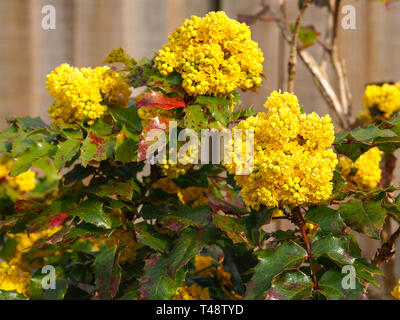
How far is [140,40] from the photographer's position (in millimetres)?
1739

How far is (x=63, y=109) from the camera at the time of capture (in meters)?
0.87

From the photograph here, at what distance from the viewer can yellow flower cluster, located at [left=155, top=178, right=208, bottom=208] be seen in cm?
99

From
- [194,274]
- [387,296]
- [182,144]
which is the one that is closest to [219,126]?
[182,144]

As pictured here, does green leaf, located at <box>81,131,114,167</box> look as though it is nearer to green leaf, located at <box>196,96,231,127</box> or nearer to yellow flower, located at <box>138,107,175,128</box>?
yellow flower, located at <box>138,107,175,128</box>

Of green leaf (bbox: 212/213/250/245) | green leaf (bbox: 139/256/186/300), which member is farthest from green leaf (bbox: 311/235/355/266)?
green leaf (bbox: 139/256/186/300)

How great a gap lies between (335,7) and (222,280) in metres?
0.80

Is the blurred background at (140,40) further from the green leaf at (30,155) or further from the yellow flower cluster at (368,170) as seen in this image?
the green leaf at (30,155)

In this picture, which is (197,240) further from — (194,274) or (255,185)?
(194,274)

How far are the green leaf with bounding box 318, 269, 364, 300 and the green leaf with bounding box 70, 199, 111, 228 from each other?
0.35 m

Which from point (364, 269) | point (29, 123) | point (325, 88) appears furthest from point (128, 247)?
point (325, 88)

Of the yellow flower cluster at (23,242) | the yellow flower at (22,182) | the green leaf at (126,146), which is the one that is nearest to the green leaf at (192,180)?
the green leaf at (126,146)

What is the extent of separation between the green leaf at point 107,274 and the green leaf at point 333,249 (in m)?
0.33

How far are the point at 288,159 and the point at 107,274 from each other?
365mm

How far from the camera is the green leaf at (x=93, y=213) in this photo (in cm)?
75
